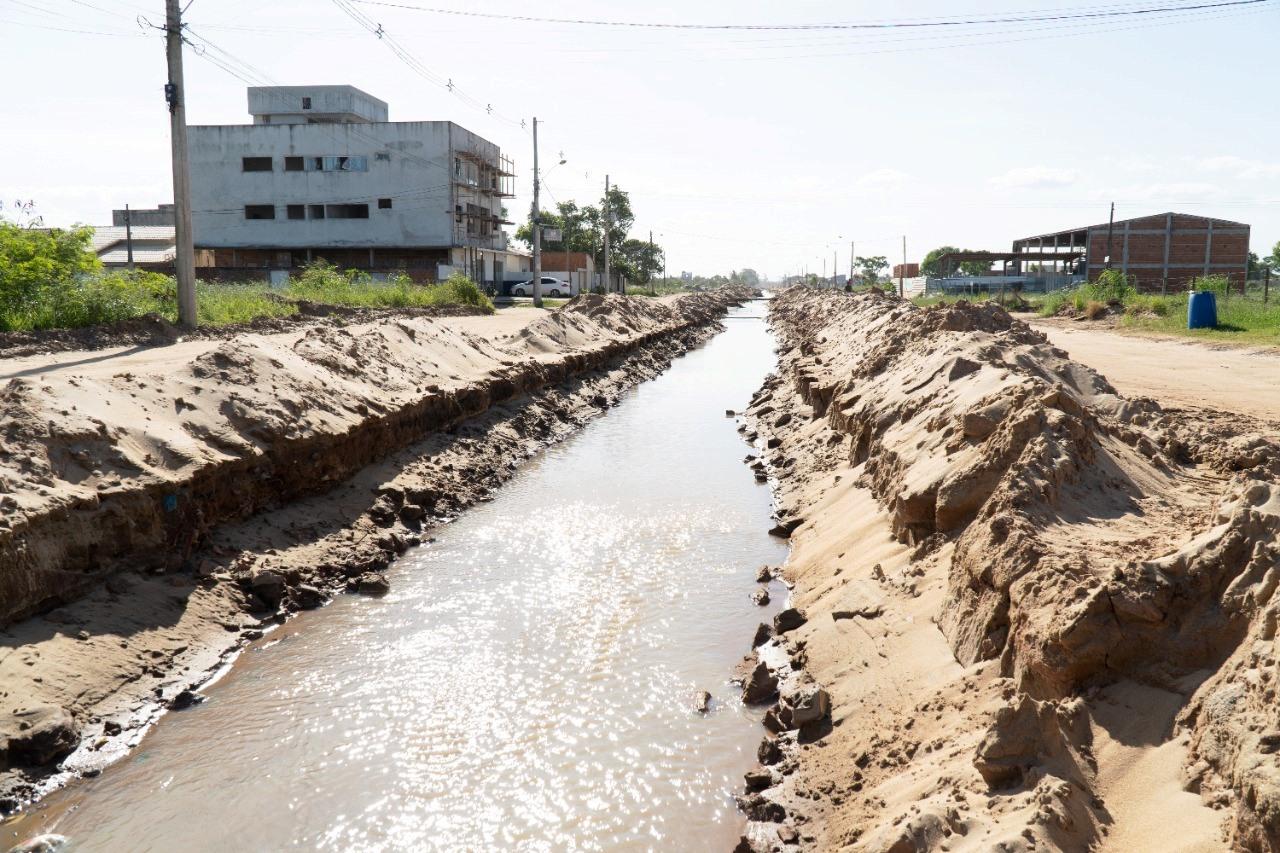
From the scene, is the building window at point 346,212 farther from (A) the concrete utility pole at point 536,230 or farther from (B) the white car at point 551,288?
(A) the concrete utility pole at point 536,230

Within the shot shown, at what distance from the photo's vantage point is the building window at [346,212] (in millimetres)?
51969

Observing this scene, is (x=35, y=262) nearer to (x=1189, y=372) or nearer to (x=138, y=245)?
(x=1189, y=372)

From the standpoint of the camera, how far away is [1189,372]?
16.3m

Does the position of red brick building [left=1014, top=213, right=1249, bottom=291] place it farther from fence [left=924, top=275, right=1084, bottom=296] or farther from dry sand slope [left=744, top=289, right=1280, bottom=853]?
dry sand slope [left=744, top=289, right=1280, bottom=853]

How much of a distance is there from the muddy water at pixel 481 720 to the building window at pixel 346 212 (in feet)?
150

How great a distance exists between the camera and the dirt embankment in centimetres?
591

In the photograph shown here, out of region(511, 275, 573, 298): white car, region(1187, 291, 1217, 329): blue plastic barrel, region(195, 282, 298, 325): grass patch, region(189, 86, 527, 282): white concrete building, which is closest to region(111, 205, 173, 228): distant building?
region(189, 86, 527, 282): white concrete building

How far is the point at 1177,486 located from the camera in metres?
6.35

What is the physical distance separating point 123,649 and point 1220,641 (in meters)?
6.38

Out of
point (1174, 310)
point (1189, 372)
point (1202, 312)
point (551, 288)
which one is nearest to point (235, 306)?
point (1189, 372)

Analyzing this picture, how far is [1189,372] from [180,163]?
1832 centimetres

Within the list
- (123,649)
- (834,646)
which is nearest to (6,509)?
(123,649)

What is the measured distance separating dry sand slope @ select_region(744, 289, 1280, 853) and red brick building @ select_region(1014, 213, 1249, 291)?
171 feet

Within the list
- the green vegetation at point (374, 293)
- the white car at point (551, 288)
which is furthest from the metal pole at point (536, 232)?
the white car at point (551, 288)
